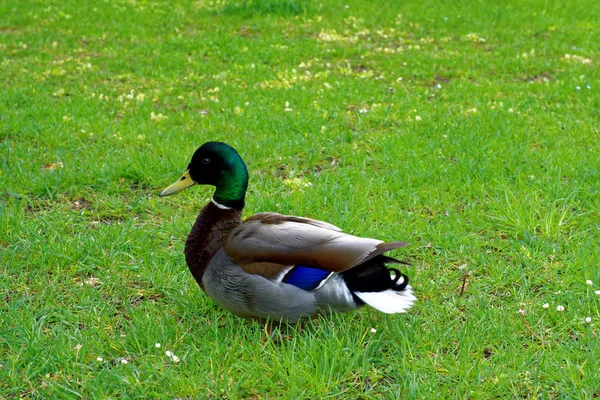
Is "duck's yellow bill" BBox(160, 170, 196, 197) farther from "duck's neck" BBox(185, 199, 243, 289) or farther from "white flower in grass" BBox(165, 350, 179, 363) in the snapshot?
"white flower in grass" BBox(165, 350, 179, 363)

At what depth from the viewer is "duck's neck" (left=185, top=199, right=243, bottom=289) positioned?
11.0 ft

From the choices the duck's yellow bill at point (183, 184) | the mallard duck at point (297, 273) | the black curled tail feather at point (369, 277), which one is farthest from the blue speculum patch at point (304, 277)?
the duck's yellow bill at point (183, 184)

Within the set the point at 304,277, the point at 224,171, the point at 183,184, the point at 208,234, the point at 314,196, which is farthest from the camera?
the point at 314,196

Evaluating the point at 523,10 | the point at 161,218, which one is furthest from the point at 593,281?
the point at 523,10

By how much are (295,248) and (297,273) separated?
4.5 inches

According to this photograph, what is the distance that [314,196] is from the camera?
477cm

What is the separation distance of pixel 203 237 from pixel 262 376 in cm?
86

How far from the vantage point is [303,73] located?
796cm

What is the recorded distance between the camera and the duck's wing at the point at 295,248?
296 centimetres

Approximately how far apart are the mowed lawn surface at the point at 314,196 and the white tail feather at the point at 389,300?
0.58 ft

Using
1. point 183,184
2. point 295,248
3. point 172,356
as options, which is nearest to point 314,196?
point 183,184

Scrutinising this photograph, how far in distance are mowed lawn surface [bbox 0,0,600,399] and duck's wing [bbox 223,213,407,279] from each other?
334mm

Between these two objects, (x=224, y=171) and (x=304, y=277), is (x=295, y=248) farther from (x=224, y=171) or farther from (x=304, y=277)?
(x=224, y=171)

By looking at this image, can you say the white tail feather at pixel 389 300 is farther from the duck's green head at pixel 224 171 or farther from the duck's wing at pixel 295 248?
the duck's green head at pixel 224 171
